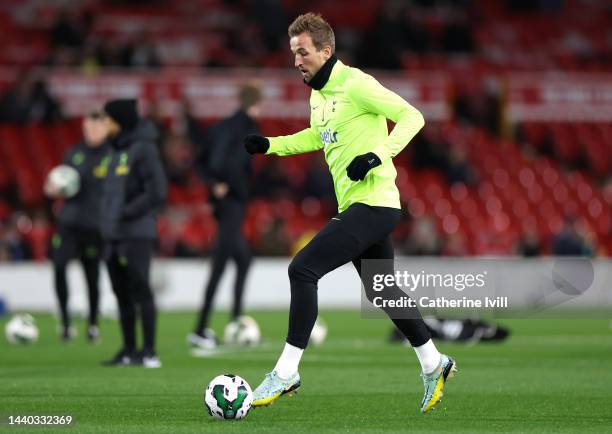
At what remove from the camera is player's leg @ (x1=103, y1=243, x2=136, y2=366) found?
36.7ft

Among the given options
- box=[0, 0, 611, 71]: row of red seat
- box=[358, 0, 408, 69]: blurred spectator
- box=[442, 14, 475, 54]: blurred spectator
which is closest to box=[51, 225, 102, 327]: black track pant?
box=[0, 0, 611, 71]: row of red seat

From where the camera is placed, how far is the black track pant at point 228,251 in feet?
44.1

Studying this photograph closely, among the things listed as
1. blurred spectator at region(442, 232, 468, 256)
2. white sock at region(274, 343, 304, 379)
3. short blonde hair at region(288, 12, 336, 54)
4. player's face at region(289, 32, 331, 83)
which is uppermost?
short blonde hair at region(288, 12, 336, 54)

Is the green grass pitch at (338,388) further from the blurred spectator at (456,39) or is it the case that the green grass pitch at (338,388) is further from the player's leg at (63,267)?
the blurred spectator at (456,39)

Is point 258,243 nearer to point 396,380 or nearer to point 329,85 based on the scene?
point 396,380

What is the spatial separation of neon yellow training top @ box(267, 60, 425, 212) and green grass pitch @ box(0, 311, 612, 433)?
4.31ft

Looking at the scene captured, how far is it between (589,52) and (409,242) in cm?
1007

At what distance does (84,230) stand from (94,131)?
1.08m

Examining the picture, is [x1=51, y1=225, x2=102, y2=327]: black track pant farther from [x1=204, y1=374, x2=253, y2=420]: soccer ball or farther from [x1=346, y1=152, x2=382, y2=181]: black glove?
[x1=346, y1=152, x2=382, y2=181]: black glove

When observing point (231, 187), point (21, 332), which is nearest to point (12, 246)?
point (21, 332)

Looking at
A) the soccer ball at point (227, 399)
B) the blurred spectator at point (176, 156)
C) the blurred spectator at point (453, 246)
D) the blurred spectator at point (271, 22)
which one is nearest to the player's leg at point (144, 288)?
the soccer ball at point (227, 399)

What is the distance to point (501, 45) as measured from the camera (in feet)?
100

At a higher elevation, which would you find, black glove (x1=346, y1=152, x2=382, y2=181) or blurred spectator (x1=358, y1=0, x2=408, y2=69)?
blurred spectator (x1=358, y1=0, x2=408, y2=69)

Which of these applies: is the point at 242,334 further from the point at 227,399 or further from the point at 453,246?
the point at 453,246
